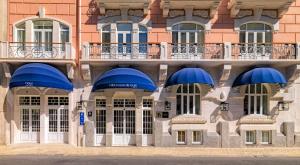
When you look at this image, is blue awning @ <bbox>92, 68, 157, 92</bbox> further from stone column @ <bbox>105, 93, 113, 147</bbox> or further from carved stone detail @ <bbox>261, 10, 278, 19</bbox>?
carved stone detail @ <bbox>261, 10, 278, 19</bbox>

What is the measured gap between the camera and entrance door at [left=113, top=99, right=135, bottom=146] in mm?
19891

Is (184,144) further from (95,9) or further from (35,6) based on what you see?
(35,6)

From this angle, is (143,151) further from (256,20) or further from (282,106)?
(256,20)

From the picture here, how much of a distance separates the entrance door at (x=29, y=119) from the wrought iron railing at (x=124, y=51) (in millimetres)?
4438

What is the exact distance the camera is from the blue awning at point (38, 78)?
17.7m

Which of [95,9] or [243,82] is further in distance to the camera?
[95,9]

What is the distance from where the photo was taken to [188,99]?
65.6ft

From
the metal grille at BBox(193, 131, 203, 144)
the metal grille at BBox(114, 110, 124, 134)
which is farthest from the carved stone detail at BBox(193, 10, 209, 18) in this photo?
the metal grille at BBox(114, 110, 124, 134)

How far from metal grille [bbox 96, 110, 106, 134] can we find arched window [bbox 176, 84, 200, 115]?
4344mm

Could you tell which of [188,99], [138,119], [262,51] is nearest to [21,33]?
[138,119]

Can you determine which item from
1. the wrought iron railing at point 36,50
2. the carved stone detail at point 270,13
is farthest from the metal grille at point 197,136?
the wrought iron railing at point 36,50

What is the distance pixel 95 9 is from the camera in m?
20.0

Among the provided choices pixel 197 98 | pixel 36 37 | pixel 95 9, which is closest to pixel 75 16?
pixel 95 9

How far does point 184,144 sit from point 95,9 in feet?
30.8
